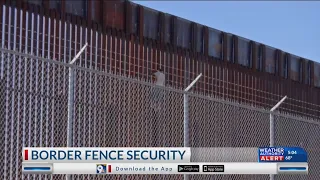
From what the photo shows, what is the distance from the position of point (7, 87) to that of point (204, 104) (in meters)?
3.67

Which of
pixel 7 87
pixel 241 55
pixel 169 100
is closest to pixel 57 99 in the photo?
pixel 7 87

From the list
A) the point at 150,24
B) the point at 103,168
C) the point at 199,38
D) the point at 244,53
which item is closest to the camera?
the point at 103,168

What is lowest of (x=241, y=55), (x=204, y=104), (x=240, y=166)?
(x=240, y=166)

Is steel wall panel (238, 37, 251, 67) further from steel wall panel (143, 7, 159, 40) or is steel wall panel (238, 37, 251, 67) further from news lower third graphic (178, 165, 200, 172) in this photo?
news lower third graphic (178, 165, 200, 172)

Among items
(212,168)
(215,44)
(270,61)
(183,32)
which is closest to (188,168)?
(212,168)

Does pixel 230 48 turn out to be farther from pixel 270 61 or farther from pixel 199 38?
pixel 270 61

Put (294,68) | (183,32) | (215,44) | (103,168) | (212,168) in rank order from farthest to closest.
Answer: (294,68) < (215,44) < (183,32) < (212,168) < (103,168)

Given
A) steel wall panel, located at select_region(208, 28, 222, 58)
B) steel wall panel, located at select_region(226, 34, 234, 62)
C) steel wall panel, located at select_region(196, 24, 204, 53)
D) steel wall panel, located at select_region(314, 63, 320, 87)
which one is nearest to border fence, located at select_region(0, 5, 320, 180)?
steel wall panel, located at select_region(196, 24, 204, 53)

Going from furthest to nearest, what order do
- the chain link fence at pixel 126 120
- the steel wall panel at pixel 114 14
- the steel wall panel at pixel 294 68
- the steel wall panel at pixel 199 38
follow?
the steel wall panel at pixel 294 68 < the steel wall panel at pixel 199 38 < the steel wall panel at pixel 114 14 < the chain link fence at pixel 126 120

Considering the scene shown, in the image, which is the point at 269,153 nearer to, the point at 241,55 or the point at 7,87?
the point at 7,87

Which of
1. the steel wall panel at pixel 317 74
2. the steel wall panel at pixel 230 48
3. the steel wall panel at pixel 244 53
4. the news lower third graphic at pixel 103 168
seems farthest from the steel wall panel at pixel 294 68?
the news lower third graphic at pixel 103 168

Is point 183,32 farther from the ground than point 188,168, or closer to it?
farther from the ground

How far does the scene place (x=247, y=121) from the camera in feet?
50.4

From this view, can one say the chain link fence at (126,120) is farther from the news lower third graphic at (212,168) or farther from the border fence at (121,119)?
the news lower third graphic at (212,168)
